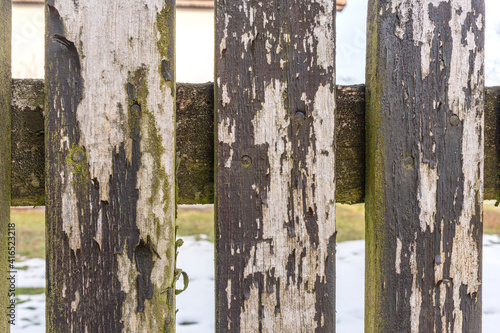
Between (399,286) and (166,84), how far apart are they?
0.82 meters

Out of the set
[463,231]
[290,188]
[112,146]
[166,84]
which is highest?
[166,84]

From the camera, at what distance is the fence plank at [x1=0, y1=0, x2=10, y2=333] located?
→ 0.87 m

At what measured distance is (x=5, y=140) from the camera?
0.88m

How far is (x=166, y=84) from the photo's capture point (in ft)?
2.79

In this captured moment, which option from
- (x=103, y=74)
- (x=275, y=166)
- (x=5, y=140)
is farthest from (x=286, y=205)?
(x=5, y=140)

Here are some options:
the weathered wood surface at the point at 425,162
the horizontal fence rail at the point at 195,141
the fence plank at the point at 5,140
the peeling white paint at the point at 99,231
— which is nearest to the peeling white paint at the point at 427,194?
the weathered wood surface at the point at 425,162

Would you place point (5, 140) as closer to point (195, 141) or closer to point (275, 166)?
point (195, 141)

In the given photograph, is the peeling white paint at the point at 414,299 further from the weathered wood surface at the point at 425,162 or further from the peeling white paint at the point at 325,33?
the peeling white paint at the point at 325,33

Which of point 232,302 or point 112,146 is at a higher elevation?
point 112,146

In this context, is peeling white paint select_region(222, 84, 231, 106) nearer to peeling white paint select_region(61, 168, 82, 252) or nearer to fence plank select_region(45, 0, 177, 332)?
fence plank select_region(45, 0, 177, 332)

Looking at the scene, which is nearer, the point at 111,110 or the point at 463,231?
the point at 111,110

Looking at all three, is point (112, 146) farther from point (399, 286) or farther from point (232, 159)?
point (399, 286)

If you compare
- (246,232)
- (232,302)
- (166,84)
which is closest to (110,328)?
(232,302)

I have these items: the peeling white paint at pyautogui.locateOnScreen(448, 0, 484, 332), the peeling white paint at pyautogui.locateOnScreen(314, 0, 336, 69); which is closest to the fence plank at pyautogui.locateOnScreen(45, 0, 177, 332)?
the peeling white paint at pyautogui.locateOnScreen(314, 0, 336, 69)
